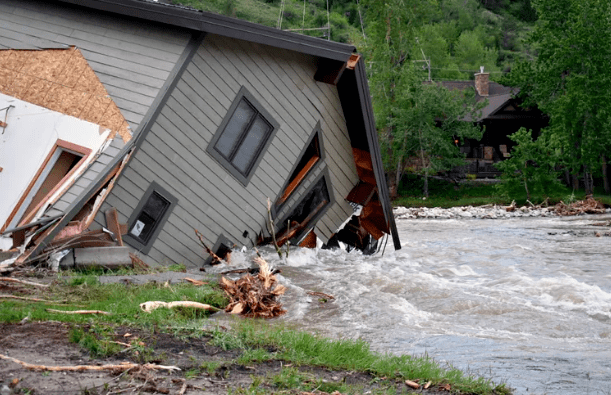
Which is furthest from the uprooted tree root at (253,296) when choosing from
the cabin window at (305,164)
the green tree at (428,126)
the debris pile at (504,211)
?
the green tree at (428,126)

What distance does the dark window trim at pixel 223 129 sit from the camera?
45.9 ft

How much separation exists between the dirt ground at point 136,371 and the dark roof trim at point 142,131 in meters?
3.96

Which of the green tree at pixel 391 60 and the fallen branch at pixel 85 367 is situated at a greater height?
the green tree at pixel 391 60

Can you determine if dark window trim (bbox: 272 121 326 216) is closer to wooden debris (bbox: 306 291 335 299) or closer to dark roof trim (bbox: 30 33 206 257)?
dark roof trim (bbox: 30 33 206 257)

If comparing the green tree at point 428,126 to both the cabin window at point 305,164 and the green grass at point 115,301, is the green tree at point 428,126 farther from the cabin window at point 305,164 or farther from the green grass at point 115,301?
the green grass at point 115,301

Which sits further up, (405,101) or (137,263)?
(405,101)

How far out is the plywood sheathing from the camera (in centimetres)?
1261

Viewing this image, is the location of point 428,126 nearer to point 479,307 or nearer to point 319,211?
point 319,211

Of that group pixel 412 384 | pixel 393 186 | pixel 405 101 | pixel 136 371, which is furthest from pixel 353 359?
pixel 393 186

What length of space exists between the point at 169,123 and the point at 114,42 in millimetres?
1886

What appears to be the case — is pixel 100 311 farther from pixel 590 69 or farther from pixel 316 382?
pixel 590 69

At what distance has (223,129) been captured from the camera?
1412cm

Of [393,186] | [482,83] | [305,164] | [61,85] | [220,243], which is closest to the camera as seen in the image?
[61,85]

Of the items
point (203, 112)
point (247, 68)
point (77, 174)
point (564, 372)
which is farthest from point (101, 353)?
point (247, 68)
